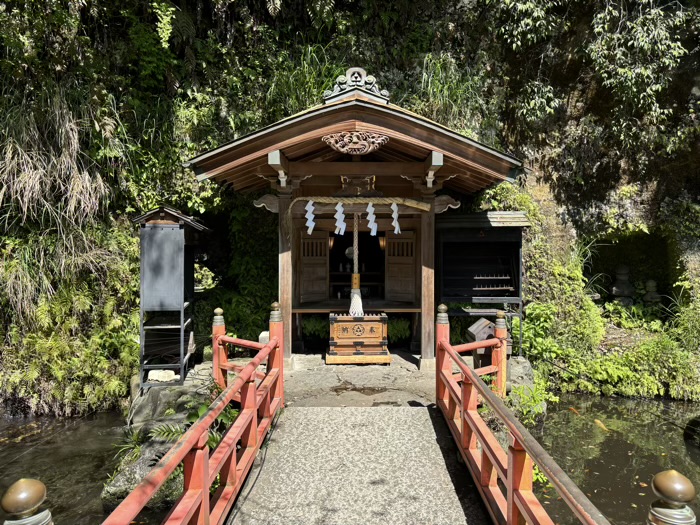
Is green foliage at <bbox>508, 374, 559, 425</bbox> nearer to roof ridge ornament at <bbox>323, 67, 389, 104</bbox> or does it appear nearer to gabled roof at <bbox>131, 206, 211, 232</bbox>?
roof ridge ornament at <bbox>323, 67, 389, 104</bbox>

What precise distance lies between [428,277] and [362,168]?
2.17 meters

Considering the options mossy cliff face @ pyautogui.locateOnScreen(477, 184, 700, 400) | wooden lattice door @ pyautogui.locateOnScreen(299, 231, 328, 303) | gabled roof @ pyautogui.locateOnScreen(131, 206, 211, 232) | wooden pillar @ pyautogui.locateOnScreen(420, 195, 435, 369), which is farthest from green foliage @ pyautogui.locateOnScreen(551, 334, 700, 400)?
gabled roof @ pyautogui.locateOnScreen(131, 206, 211, 232)

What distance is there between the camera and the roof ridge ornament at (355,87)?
271 inches

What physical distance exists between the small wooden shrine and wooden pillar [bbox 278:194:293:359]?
0.06 feet

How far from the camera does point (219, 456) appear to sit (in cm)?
353

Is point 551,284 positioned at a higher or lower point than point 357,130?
lower

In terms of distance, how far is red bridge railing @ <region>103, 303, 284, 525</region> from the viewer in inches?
92.7

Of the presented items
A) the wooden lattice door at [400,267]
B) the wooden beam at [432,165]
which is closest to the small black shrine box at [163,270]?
the wooden lattice door at [400,267]

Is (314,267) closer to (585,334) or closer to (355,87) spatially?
(355,87)

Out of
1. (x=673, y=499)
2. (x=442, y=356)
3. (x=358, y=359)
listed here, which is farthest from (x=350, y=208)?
(x=673, y=499)

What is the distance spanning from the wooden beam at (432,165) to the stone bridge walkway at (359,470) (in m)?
3.42

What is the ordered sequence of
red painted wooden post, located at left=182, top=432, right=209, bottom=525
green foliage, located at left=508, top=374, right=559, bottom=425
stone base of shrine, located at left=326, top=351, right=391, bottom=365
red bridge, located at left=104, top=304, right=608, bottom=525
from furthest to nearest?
stone base of shrine, located at left=326, top=351, right=391, bottom=365 < green foliage, located at left=508, top=374, right=559, bottom=425 < red painted wooden post, located at left=182, top=432, right=209, bottom=525 < red bridge, located at left=104, top=304, right=608, bottom=525

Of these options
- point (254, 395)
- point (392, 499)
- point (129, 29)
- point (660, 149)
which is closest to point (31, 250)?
point (129, 29)

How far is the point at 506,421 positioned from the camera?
325 cm
